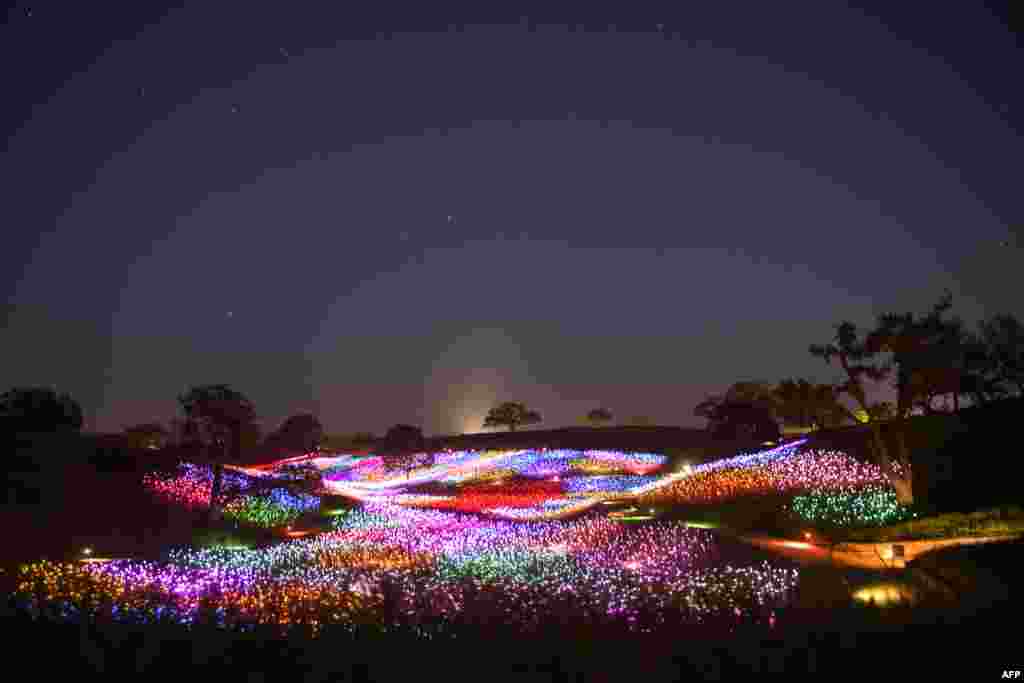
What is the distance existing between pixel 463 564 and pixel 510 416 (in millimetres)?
57256

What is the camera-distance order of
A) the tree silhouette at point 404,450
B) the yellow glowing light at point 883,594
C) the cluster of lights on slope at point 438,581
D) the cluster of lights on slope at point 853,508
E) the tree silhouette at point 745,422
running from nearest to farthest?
1. the yellow glowing light at point 883,594
2. the cluster of lights on slope at point 438,581
3. the cluster of lights on slope at point 853,508
4. the tree silhouette at point 404,450
5. the tree silhouette at point 745,422

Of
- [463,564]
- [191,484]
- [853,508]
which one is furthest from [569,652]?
[191,484]

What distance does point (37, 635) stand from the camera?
29.7 ft

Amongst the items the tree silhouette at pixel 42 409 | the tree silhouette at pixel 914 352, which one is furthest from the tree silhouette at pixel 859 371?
the tree silhouette at pixel 42 409

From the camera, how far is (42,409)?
41594 millimetres

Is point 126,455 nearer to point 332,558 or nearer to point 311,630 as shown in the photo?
point 332,558

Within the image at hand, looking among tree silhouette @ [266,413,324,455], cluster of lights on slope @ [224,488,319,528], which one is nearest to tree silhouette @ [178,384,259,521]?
cluster of lights on slope @ [224,488,319,528]

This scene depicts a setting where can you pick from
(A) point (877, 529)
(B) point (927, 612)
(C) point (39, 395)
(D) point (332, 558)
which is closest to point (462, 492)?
(D) point (332, 558)

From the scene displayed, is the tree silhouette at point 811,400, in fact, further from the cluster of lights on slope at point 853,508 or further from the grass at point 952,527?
the grass at point 952,527

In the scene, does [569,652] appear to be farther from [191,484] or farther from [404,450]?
[404,450]

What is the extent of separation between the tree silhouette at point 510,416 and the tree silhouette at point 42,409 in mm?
40218

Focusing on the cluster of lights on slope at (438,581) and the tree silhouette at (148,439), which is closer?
the cluster of lights on slope at (438,581)

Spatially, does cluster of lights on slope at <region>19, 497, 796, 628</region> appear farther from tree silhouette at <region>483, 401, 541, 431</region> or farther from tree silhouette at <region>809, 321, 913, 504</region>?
tree silhouette at <region>483, 401, 541, 431</region>

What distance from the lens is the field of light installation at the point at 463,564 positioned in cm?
1180
